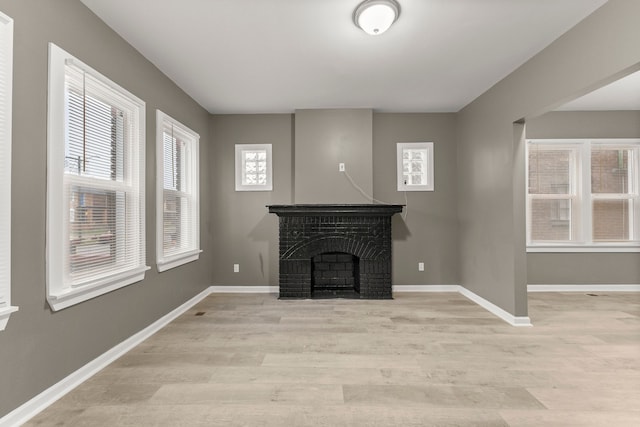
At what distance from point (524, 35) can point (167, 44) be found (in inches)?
118

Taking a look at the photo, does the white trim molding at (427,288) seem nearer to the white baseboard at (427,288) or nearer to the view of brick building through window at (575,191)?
the white baseboard at (427,288)

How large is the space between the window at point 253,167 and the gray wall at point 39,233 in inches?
81.7

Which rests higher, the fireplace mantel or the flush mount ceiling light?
the flush mount ceiling light

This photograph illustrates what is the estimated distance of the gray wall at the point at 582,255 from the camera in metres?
4.57

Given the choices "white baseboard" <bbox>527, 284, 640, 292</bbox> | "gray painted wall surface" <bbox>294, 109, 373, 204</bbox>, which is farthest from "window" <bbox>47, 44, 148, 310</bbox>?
"white baseboard" <bbox>527, 284, 640, 292</bbox>

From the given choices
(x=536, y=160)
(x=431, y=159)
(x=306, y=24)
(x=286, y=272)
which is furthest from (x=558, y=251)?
(x=306, y=24)

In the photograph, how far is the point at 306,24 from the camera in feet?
8.02

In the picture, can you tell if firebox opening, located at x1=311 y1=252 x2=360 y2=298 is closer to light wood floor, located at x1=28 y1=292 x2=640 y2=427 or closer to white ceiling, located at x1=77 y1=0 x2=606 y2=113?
light wood floor, located at x1=28 y1=292 x2=640 y2=427

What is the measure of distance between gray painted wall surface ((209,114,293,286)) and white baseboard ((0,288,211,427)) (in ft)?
5.07

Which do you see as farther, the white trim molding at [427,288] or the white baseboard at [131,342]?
the white trim molding at [427,288]

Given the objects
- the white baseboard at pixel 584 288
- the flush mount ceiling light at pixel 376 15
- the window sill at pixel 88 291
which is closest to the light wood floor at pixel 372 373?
the window sill at pixel 88 291

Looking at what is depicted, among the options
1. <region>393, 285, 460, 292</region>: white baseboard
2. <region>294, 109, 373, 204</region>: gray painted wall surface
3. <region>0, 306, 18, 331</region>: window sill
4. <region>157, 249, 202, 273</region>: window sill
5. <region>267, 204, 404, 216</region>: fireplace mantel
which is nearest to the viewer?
<region>0, 306, 18, 331</region>: window sill

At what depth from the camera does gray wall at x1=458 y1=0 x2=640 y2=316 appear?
7.16 ft

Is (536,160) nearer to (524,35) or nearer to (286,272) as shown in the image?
(524,35)
